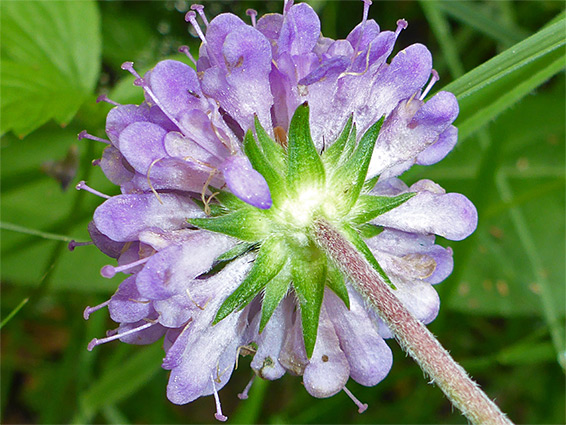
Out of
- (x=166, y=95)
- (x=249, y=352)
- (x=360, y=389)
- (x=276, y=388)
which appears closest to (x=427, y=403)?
(x=360, y=389)

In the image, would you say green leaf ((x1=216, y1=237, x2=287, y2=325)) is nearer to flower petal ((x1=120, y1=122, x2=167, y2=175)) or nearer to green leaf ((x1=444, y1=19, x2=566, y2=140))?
flower petal ((x1=120, y1=122, x2=167, y2=175))

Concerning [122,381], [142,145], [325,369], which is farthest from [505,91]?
[122,381]

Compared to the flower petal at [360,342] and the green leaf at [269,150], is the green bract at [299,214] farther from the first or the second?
the flower petal at [360,342]

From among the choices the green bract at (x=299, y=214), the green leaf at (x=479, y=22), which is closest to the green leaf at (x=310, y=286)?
the green bract at (x=299, y=214)

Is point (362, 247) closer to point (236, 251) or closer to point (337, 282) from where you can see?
point (337, 282)

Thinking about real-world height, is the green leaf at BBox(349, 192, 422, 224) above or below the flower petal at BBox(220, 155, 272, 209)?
below

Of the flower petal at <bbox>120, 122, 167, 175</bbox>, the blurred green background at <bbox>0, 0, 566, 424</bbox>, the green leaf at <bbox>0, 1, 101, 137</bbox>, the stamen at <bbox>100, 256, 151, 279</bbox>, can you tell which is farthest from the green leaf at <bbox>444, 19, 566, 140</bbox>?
the green leaf at <bbox>0, 1, 101, 137</bbox>

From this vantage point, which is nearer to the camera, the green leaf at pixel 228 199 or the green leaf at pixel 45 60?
the green leaf at pixel 228 199

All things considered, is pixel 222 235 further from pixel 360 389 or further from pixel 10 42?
pixel 360 389
